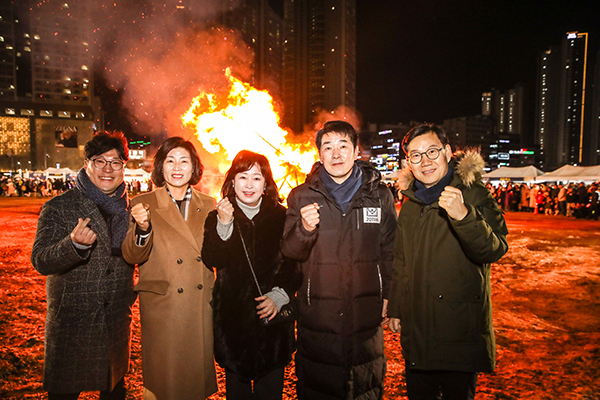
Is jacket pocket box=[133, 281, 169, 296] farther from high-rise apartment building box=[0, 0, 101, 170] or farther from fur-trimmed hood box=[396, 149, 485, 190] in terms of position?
high-rise apartment building box=[0, 0, 101, 170]

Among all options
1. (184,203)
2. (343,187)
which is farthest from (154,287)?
(343,187)

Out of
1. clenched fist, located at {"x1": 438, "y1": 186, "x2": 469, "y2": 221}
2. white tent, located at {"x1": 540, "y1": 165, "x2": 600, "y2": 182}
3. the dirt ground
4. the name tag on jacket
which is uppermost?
white tent, located at {"x1": 540, "y1": 165, "x2": 600, "y2": 182}

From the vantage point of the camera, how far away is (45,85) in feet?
341

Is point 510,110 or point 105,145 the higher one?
point 510,110

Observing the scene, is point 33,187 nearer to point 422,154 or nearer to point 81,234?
point 81,234

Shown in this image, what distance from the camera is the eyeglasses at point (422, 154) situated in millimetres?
2688

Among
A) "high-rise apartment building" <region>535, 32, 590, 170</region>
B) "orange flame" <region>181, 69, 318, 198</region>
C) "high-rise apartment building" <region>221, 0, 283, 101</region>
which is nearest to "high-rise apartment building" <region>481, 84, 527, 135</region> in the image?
"high-rise apartment building" <region>535, 32, 590, 170</region>

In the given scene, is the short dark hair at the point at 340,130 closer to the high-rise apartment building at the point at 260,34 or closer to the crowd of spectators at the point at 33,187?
the crowd of spectators at the point at 33,187

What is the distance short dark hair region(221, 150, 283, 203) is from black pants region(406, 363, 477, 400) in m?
1.92

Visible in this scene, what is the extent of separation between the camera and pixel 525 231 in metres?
14.8

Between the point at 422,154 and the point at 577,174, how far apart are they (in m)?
28.5

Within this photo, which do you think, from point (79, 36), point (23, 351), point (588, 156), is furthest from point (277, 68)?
point (588, 156)

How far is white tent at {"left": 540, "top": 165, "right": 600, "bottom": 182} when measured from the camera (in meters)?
22.0

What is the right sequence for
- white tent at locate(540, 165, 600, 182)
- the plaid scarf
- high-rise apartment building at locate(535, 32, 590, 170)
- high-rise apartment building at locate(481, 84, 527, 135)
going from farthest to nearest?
high-rise apartment building at locate(481, 84, 527, 135) < high-rise apartment building at locate(535, 32, 590, 170) < white tent at locate(540, 165, 600, 182) < the plaid scarf
